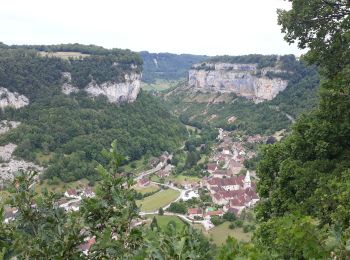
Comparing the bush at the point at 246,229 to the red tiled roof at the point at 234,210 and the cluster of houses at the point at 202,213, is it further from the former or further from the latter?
the red tiled roof at the point at 234,210

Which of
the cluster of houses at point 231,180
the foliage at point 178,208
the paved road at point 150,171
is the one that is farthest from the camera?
the paved road at point 150,171

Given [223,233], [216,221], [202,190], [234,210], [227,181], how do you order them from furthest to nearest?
[227,181]
[202,190]
[234,210]
[216,221]
[223,233]

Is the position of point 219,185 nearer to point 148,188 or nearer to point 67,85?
point 148,188

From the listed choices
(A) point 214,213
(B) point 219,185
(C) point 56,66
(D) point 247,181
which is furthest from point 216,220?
(C) point 56,66

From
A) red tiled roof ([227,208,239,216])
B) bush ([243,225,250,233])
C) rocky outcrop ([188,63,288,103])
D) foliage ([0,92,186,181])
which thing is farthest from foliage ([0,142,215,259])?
rocky outcrop ([188,63,288,103])

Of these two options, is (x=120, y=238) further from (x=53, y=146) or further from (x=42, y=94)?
(x=42, y=94)

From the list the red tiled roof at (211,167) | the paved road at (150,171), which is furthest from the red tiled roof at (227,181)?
the paved road at (150,171)

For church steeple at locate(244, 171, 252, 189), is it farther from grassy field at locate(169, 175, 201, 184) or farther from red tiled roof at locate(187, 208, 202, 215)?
red tiled roof at locate(187, 208, 202, 215)
